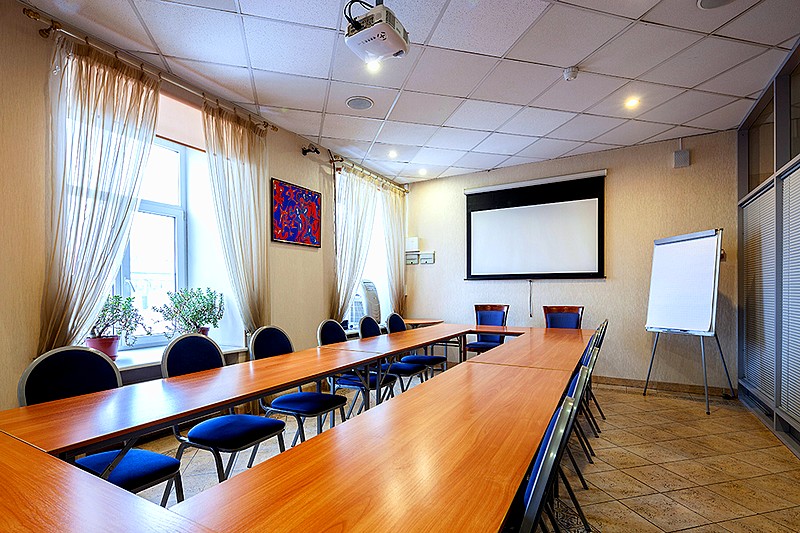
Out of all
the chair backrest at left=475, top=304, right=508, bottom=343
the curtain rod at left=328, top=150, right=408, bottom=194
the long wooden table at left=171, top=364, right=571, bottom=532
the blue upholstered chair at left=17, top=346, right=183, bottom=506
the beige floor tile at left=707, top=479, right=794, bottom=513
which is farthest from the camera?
the chair backrest at left=475, top=304, right=508, bottom=343

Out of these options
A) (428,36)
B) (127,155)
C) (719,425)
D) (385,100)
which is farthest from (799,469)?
(127,155)

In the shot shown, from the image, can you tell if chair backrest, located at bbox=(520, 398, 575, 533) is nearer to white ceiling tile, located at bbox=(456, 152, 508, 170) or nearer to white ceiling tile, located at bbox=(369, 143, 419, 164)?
white ceiling tile, located at bbox=(369, 143, 419, 164)

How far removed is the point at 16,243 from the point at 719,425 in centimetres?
582

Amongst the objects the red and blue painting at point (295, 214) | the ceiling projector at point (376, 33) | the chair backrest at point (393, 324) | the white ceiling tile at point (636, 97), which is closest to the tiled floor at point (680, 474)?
the chair backrest at point (393, 324)

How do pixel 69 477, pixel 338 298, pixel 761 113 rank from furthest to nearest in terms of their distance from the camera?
pixel 338 298, pixel 761 113, pixel 69 477

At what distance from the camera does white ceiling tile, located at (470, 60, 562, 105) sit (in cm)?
342

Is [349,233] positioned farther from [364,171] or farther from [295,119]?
[295,119]

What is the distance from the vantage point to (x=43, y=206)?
271 cm

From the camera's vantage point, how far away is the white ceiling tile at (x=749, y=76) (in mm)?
3313

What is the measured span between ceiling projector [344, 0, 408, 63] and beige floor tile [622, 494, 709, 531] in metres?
3.06

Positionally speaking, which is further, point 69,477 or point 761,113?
point 761,113

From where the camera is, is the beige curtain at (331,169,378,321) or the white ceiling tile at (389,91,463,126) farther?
the beige curtain at (331,169,378,321)

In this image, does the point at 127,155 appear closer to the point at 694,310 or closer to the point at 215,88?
the point at 215,88

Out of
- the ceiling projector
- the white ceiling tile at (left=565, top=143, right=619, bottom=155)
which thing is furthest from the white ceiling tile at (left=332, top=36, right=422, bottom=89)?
the white ceiling tile at (left=565, top=143, right=619, bottom=155)
